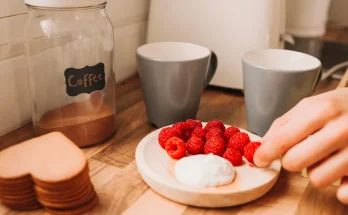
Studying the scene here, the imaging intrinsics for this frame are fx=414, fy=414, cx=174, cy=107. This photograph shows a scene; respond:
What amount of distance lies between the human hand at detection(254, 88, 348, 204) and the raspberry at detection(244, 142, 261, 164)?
0.05 metres

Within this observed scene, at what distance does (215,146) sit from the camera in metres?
0.55

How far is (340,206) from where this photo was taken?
1.63 ft

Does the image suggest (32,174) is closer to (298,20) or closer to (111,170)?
(111,170)

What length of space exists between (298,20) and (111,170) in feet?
2.21

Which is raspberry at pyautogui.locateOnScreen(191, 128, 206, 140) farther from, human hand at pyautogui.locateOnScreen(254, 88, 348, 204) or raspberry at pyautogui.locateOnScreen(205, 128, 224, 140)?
human hand at pyautogui.locateOnScreen(254, 88, 348, 204)

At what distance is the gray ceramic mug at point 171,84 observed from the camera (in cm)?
63

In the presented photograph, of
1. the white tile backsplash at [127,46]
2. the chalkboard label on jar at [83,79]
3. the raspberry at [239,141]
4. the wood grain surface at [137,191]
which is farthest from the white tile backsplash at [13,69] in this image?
the raspberry at [239,141]

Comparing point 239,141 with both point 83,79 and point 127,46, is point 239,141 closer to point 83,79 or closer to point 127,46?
point 83,79

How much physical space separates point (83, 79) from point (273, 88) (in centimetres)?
27

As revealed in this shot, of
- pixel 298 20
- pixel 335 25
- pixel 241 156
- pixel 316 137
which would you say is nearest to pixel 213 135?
pixel 241 156

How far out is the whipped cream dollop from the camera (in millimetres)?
487

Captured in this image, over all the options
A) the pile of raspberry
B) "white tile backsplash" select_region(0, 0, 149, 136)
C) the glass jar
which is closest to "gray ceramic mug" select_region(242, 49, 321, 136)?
the pile of raspberry

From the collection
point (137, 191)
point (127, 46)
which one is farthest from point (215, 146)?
point (127, 46)

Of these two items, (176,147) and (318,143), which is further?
(176,147)
